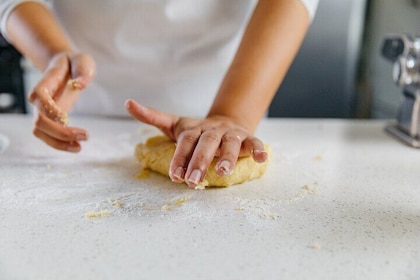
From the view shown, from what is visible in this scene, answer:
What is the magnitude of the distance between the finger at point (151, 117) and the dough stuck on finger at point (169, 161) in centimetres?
3

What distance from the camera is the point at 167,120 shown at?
69cm

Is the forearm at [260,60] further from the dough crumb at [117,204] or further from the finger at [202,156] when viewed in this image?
the dough crumb at [117,204]

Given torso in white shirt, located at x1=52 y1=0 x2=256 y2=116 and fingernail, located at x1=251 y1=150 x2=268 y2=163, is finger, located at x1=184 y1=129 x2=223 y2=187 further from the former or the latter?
torso in white shirt, located at x1=52 y1=0 x2=256 y2=116

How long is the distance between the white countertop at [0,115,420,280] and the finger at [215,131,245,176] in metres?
0.04

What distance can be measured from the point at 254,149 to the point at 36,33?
0.47 m

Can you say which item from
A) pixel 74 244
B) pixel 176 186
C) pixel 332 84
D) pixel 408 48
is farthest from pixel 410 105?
pixel 332 84

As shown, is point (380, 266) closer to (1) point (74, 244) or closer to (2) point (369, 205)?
(2) point (369, 205)

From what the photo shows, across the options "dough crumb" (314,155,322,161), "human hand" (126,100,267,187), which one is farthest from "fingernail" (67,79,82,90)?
"dough crumb" (314,155,322,161)

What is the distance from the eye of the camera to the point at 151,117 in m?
0.67

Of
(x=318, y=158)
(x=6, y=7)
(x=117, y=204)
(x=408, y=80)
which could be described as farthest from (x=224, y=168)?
(x=6, y=7)

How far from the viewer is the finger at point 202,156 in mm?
545

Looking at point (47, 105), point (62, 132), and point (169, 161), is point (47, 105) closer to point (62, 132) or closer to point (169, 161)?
point (62, 132)

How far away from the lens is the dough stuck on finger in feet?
1.99

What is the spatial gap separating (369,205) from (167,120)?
298 mm
